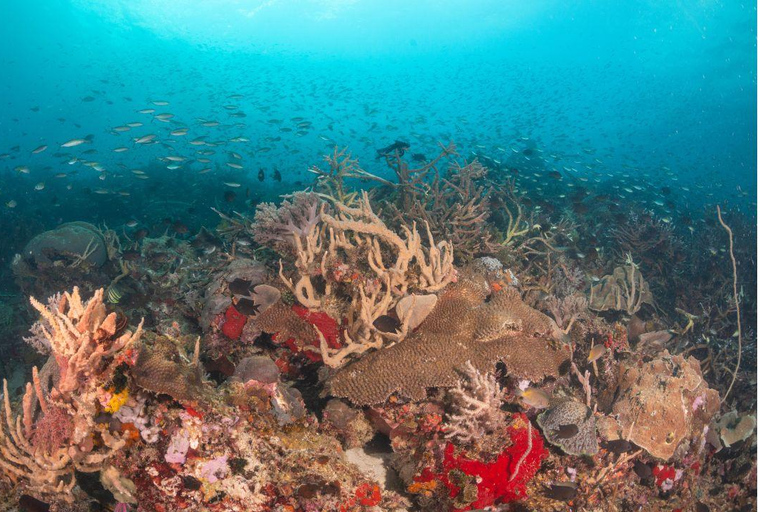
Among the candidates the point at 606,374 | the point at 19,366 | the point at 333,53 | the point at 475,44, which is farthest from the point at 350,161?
the point at 333,53

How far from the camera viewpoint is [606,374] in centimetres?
465

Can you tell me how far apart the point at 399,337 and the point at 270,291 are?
167cm

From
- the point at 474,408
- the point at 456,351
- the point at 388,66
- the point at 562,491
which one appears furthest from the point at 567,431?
the point at 388,66

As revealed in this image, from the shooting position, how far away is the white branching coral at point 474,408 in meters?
3.40

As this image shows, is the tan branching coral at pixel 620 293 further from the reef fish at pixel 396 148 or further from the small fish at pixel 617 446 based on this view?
the reef fish at pixel 396 148

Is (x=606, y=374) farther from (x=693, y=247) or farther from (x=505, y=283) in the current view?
(x=693, y=247)

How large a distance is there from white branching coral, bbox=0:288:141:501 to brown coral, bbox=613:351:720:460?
15.4ft

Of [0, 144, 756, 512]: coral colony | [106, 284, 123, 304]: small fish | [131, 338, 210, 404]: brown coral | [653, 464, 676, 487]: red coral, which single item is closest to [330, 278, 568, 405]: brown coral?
[0, 144, 756, 512]: coral colony

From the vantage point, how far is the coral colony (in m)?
2.81

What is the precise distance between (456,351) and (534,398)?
2.83ft

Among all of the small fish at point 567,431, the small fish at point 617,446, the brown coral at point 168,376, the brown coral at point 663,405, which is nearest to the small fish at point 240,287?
the brown coral at point 168,376

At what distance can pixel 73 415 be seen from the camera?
9.02 ft

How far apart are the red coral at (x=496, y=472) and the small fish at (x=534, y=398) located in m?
0.31

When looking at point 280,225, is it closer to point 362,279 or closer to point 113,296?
point 362,279
